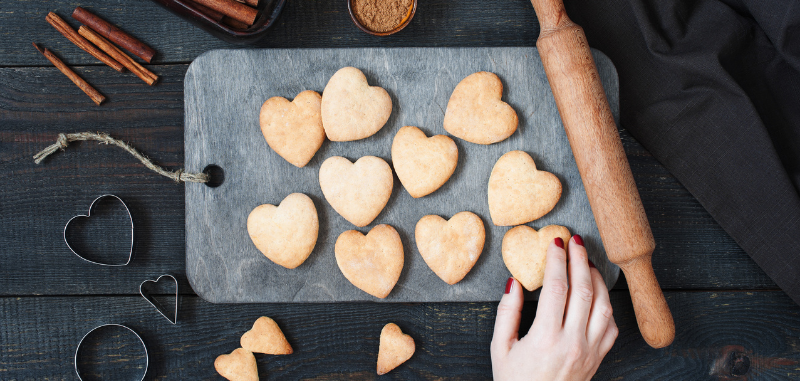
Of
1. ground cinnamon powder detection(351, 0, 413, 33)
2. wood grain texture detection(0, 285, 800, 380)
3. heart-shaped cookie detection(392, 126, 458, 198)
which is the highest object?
ground cinnamon powder detection(351, 0, 413, 33)

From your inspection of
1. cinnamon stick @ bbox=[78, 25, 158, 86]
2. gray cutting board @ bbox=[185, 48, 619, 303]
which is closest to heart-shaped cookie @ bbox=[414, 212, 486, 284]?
gray cutting board @ bbox=[185, 48, 619, 303]

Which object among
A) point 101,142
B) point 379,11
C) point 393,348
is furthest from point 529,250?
point 101,142

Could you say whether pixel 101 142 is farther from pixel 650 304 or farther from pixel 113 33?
pixel 650 304

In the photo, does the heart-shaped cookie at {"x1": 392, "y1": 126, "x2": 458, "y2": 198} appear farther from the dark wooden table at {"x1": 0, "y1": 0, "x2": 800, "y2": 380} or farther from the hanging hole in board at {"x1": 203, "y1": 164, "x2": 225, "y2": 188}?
the hanging hole in board at {"x1": 203, "y1": 164, "x2": 225, "y2": 188}

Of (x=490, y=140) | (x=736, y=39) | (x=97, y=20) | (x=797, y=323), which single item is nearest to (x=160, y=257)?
(x=97, y=20)

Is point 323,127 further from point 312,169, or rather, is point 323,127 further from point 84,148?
point 84,148
